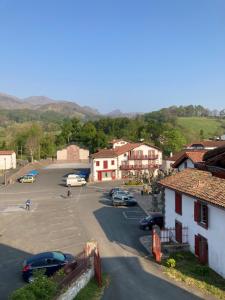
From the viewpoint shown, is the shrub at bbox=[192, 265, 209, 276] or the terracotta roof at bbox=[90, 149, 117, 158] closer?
the shrub at bbox=[192, 265, 209, 276]

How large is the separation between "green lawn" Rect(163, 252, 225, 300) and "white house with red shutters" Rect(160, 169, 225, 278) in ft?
1.88

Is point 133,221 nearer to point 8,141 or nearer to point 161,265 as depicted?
point 161,265

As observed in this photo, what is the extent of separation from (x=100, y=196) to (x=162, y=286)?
114 feet

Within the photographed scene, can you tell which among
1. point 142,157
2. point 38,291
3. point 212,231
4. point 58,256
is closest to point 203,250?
point 212,231

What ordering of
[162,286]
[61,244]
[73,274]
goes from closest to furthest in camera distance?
1. [73,274]
2. [162,286]
3. [61,244]

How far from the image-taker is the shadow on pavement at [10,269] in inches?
1006

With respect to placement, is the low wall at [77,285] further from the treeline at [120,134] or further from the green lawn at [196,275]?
the treeline at [120,134]

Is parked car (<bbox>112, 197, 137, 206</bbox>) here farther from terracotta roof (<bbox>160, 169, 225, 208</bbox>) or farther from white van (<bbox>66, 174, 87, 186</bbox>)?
white van (<bbox>66, 174, 87, 186</bbox>)

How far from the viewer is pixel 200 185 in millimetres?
30453

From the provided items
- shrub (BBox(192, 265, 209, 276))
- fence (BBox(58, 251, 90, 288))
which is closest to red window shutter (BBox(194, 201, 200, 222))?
shrub (BBox(192, 265, 209, 276))

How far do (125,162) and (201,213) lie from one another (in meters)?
49.3

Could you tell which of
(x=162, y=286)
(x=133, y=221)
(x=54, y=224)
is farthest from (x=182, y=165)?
(x=162, y=286)

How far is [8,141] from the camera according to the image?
121938mm

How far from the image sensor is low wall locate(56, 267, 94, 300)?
20844 millimetres
